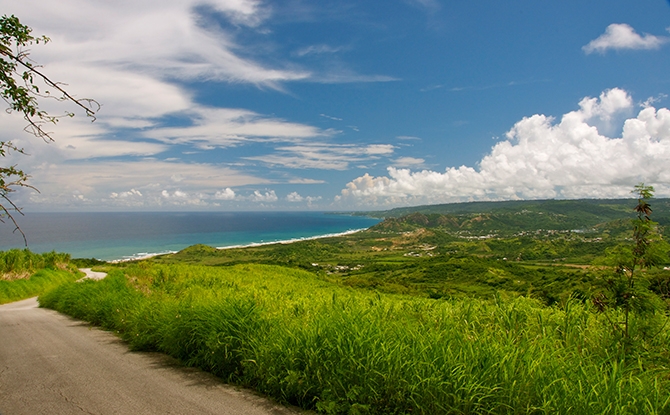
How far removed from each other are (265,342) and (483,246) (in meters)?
162

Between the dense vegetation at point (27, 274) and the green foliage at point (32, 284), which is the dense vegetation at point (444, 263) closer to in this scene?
the green foliage at point (32, 284)

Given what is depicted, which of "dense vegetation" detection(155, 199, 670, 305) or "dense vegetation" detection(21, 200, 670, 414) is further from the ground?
"dense vegetation" detection(21, 200, 670, 414)

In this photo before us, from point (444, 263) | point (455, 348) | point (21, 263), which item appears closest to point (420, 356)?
point (455, 348)

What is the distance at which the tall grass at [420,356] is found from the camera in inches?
135

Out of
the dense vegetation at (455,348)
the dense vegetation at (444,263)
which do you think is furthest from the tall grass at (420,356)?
the dense vegetation at (444,263)

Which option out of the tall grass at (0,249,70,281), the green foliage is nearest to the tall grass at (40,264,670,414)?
the green foliage

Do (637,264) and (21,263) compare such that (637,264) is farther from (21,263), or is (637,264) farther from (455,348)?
(21,263)

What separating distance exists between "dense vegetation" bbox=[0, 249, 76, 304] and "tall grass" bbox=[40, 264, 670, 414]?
584 inches

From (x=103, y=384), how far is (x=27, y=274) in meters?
20.9

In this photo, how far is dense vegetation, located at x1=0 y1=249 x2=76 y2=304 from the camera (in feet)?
54.6

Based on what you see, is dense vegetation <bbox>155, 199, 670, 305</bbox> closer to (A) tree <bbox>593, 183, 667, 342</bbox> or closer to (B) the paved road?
(A) tree <bbox>593, 183, 667, 342</bbox>

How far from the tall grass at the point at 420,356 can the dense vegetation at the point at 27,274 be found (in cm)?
1482

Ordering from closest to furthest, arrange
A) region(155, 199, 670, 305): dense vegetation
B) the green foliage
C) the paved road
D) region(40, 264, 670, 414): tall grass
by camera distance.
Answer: region(40, 264, 670, 414): tall grass
the paved road
the green foliage
region(155, 199, 670, 305): dense vegetation

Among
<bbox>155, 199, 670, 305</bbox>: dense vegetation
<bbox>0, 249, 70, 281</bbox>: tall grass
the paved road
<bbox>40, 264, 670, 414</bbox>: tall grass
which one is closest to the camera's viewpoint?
<bbox>40, 264, 670, 414</bbox>: tall grass
